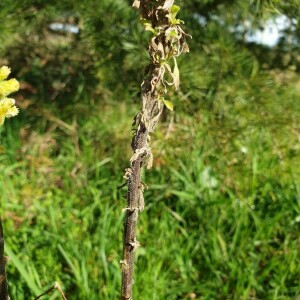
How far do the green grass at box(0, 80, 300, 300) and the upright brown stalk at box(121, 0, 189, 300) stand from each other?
2.38 ft

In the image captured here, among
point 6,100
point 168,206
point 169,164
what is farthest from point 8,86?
point 169,164

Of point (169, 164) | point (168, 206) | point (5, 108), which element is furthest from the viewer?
point (169, 164)

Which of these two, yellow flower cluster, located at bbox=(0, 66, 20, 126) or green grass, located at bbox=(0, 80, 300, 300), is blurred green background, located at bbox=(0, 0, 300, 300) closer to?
green grass, located at bbox=(0, 80, 300, 300)

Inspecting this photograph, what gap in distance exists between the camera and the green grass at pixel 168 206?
1853mm

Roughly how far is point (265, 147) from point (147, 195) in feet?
1.89

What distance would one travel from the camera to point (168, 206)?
227cm

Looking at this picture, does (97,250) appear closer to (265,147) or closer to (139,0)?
(265,147)

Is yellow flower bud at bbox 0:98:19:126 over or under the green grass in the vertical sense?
over

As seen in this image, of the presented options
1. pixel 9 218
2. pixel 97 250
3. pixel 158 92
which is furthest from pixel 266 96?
pixel 158 92

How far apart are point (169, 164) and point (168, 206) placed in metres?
0.24

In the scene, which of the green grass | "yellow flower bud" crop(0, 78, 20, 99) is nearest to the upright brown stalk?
"yellow flower bud" crop(0, 78, 20, 99)

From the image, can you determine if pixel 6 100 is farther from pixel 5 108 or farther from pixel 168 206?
pixel 168 206

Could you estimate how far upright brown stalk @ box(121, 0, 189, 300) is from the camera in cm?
91

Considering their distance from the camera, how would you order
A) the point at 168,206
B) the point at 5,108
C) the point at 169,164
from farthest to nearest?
the point at 169,164, the point at 168,206, the point at 5,108
